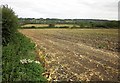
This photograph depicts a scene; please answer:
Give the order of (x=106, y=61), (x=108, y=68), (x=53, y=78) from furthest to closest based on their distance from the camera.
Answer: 1. (x=106, y=61)
2. (x=108, y=68)
3. (x=53, y=78)

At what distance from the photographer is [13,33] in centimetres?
1847

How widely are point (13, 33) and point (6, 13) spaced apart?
53.8 inches

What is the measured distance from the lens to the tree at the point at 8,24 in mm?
17656

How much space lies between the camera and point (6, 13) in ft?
58.8

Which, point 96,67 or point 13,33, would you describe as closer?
point 96,67

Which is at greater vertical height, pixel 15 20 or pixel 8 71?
pixel 15 20

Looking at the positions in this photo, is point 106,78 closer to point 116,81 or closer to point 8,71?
point 116,81

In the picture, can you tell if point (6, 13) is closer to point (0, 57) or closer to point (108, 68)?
point (0, 57)

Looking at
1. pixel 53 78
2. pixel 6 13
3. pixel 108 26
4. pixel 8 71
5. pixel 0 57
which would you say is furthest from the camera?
pixel 108 26

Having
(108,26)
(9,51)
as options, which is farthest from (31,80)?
(108,26)

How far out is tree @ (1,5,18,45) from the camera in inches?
695

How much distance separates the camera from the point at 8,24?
18.0m

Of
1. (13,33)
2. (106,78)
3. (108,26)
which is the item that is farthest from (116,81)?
(108,26)

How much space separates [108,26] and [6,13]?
219 feet
